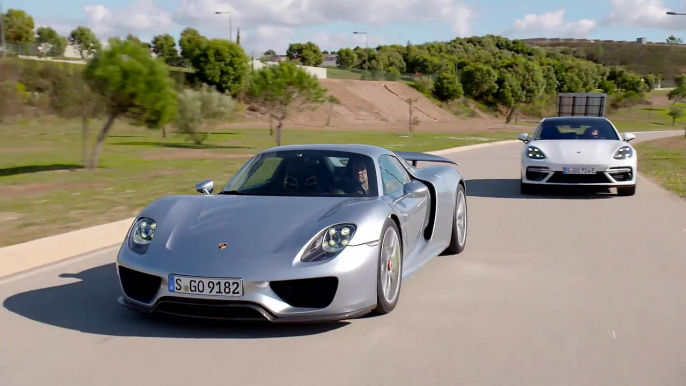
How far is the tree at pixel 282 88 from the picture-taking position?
3291 cm

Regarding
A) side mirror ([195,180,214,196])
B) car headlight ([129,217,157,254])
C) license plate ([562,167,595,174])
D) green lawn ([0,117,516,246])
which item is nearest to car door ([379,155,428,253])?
side mirror ([195,180,214,196])

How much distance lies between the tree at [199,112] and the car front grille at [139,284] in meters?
27.8

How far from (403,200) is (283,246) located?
1610mm

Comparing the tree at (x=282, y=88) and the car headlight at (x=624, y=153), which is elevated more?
the tree at (x=282, y=88)

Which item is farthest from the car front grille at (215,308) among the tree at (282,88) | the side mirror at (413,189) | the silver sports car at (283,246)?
the tree at (282,88)

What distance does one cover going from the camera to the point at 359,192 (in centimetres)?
614

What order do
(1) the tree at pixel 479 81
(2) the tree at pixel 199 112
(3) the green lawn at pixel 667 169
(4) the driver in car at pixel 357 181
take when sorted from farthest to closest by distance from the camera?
(1) the tree at pixel 479 81 < (2) the tree at pixel 199 112 < (3) the green lawn at pixel 667 169 < (4) the driver in car at pixel 357 181

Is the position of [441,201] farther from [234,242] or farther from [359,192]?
[234,242]

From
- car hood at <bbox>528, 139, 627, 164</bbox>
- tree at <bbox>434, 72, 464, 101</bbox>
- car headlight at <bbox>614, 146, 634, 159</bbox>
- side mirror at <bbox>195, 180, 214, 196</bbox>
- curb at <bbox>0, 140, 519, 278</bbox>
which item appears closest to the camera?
side mirror at <bbox>195, 180, 214, 196</bbox>

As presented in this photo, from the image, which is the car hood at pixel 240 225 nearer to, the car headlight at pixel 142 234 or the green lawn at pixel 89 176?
the car headlight at pixel 142 234

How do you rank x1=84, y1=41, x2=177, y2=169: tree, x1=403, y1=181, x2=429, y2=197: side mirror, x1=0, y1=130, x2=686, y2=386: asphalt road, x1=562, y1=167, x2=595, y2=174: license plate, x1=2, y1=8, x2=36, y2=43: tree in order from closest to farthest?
x1=0, y1=130, x2=686, y2=386: asphalt road → x1=403, y1=181, x2=429, y2=197: side mirror → x1=562, y1=167, x2=595, y2=174: license plate → x1=84, y1=41, x2=177, y2=169: tree → x1=2, y1=8, x2=36, y2=43: tree

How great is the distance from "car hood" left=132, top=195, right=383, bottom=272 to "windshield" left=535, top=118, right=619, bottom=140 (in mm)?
9537

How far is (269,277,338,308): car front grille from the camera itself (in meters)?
4.96

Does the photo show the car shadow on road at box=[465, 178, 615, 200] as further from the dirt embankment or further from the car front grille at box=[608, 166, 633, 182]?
the dirt embankment
